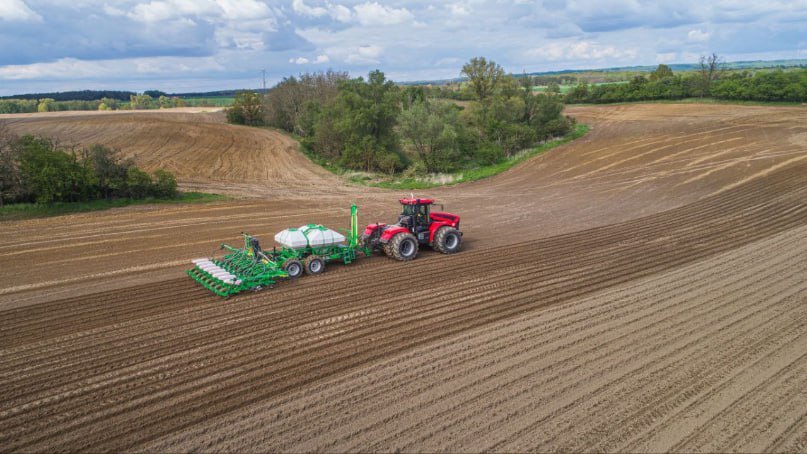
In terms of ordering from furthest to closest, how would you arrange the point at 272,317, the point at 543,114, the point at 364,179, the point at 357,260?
the point at 543,114
the point at 364,179
the point at 357,260
the point at 272,317

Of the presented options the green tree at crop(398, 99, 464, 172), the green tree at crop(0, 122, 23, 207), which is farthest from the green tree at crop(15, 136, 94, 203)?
the green tree at crop(398, 99, 464, 172)

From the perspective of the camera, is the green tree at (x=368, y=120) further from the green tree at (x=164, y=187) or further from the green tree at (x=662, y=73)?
the green tree at (x=662, y=73)

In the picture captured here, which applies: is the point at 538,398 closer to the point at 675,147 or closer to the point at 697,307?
the point at 697,307

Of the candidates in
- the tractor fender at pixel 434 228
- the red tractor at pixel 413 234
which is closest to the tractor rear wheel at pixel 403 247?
A: the red tractor at pixel 413 234

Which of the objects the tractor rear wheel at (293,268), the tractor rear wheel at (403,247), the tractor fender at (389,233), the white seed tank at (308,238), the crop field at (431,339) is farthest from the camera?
the tractor fender at (389,233)

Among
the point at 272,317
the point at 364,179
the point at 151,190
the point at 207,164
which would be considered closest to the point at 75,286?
the point at 272,317

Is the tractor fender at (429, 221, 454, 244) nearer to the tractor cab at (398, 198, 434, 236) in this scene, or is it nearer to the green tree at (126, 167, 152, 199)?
the tractor cab at (398, 198, 434, 236)

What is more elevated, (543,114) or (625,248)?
(543,114)

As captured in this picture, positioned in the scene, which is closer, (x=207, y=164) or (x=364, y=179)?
(x=364, y=179)
